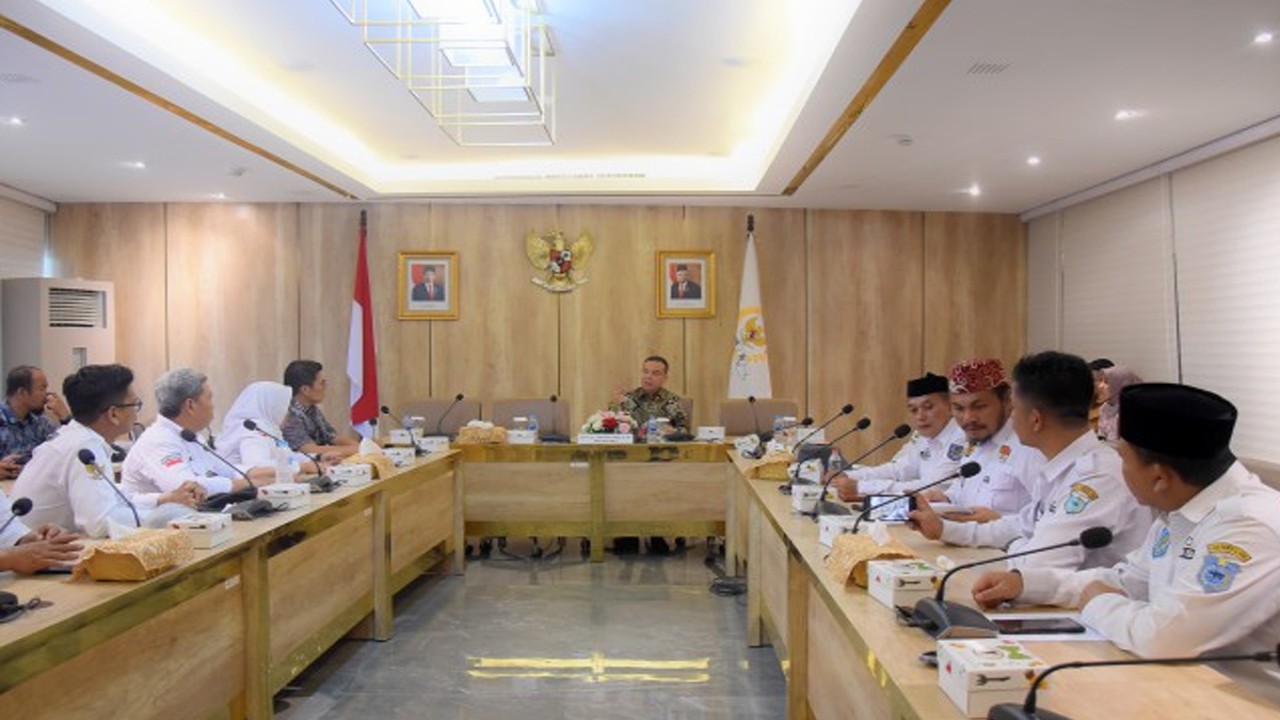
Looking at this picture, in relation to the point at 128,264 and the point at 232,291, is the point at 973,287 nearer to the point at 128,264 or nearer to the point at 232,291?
the point at 232,291

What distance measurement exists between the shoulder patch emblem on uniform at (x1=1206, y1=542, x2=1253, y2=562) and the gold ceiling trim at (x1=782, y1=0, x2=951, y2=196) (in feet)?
7.78

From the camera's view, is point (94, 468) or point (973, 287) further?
point (973, 287)

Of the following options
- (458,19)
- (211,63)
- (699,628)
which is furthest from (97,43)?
(699,628)

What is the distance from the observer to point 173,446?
3.54 metres

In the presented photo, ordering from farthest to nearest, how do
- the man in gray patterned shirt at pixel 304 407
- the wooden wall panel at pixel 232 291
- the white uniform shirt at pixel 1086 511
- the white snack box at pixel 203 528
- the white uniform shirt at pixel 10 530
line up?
the wooden wall panel at pixel 232 291 → the man in gray patterned shirt at pixel 304 407 → the white snack box at pixel 203 528 → the white uniform shirt at pixel 10 530 → the white uniform shirt at pixel 1086 511

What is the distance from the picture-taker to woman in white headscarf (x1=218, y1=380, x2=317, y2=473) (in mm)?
4051

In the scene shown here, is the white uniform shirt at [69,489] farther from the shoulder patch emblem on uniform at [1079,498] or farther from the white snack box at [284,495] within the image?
the shoulder patch emblem on uniform at [1079,498]

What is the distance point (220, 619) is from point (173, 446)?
1.28m

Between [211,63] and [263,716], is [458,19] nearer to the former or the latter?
[211,63]

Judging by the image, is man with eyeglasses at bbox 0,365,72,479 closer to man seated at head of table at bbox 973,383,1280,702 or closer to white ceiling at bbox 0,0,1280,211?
white ceiling at bbox 0,0,1280,211

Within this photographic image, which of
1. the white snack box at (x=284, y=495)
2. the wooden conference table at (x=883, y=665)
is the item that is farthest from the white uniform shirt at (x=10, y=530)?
the wooden conference table at (x=883, y=665)

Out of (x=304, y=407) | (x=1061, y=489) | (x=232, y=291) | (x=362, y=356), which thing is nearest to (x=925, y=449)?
(x=1061, y=489)

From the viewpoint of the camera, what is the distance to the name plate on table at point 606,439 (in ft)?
17.5

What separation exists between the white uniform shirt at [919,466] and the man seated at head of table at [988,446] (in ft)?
0.84
